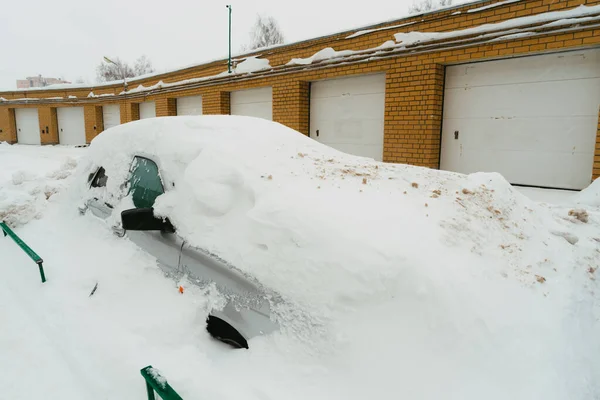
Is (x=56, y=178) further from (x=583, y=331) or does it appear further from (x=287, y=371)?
(x=583, y=331)

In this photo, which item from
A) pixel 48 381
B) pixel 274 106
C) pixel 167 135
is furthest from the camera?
pixel 274 106

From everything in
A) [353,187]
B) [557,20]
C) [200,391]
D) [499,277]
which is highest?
[557,20]

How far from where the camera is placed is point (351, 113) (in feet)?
29.5

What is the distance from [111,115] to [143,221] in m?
19.6

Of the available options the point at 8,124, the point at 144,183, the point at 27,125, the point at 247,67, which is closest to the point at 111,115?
the point at 27,125

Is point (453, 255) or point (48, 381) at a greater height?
point (453, 255)

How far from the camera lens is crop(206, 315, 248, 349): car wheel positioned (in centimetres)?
219

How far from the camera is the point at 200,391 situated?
6.50 ft

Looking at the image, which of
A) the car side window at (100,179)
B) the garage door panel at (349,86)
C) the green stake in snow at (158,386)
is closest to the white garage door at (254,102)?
the garage door panel at (349,86)

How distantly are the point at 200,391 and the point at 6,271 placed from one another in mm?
3098

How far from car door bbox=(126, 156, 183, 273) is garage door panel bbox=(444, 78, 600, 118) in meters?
6.11

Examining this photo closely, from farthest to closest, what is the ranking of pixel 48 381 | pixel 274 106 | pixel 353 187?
pixel 274 106 → pixel 353 187 → pixel 48 381

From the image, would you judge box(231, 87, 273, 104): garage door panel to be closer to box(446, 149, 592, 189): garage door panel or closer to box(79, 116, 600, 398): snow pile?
box(446, 149, 592, 189): garage door panel

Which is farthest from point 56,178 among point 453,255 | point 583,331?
point 583,331
